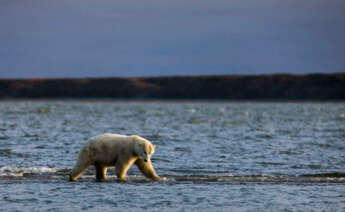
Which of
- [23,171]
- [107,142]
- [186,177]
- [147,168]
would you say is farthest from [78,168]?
[186,177]

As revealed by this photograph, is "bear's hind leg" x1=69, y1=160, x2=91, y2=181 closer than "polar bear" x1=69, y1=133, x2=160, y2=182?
No

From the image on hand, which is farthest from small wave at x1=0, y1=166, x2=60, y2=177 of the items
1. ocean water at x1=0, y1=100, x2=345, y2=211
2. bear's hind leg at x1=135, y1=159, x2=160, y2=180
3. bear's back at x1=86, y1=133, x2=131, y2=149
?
bear's hind leg at x1=135, y1=159, x2=160, y2=180

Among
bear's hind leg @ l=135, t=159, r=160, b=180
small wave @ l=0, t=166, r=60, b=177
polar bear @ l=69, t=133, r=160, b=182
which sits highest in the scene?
polar bear @ l=69, t=133, r=160, b=182

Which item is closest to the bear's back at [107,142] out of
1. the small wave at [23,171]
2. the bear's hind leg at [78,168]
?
the bear's hind leg at [78,168]

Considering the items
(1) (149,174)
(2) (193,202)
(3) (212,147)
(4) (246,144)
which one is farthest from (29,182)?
(4) (246,144)

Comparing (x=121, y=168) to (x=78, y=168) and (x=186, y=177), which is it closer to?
(x=78, y=168)

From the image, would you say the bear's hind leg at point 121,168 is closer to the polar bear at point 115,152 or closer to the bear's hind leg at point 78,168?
the polar bear at point 115,152

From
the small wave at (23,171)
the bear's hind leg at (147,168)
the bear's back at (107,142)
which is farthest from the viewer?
the small wave at (23,171)

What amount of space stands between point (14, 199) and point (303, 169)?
1102 centimetres

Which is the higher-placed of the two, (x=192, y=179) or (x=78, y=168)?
(x=78, y=168)

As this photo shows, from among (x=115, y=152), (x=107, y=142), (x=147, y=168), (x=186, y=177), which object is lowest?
(x=186, y=177)

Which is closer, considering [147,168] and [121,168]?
[121,168]

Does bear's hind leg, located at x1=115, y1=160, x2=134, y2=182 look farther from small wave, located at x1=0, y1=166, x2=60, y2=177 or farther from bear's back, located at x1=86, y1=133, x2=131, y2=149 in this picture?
small wave, located at x1=0, y1=166, x2=60, y2=177

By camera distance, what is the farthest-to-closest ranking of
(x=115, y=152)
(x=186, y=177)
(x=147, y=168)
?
(x=186, y=177), (x=147, y=168), (x=115, y=152)
